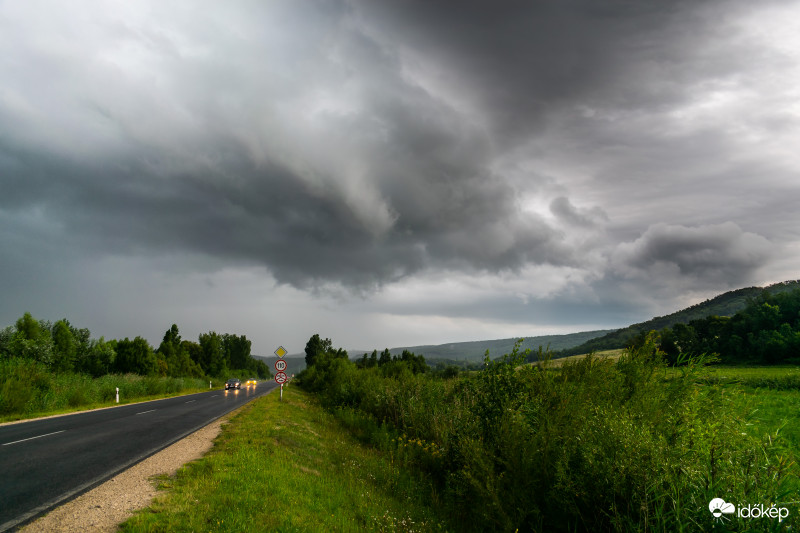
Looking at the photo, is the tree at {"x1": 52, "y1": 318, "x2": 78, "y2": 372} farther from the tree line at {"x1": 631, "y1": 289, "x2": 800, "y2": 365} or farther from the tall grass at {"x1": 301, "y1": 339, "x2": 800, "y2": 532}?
the tree line at {"x1": 631, "y1": 289, "x2": 800, "y2": 365}

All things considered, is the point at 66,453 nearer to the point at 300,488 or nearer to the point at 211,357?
the point at 300,488

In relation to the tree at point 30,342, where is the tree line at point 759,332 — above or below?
below

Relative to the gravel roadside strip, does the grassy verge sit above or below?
below

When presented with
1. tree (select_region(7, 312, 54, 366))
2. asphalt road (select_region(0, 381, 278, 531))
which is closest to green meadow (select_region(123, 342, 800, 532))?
asphalt road (select_region(0, 381, 278, 531))

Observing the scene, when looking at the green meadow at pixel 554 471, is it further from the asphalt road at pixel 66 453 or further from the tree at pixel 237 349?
the tree at pixel 237 349

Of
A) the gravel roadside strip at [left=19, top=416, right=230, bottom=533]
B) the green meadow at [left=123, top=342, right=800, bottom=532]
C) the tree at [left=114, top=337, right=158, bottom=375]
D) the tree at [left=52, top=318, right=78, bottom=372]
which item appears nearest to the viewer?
the green meadow at [left=123, top=342, right=800, bottom=532]

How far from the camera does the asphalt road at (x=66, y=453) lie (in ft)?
24.6

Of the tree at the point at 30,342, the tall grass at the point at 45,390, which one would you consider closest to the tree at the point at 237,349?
the tree at the point at 30,342

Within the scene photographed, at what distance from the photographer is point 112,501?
7.34 metres

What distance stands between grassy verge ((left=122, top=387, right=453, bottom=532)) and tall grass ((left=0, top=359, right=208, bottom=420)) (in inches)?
583

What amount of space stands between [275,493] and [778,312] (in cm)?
10652

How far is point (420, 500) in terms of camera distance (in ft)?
33.6
